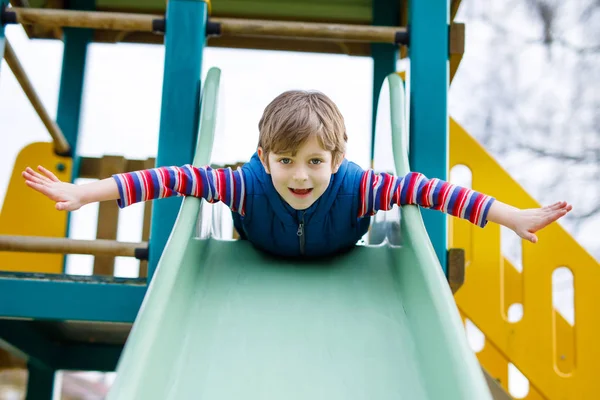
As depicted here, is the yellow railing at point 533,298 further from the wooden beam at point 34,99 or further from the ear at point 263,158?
the wooden beam at point 34,99

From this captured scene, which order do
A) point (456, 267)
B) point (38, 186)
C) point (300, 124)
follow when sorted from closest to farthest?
1. point (38, 186)
2. point (300, 124)
3. point (456, 267)

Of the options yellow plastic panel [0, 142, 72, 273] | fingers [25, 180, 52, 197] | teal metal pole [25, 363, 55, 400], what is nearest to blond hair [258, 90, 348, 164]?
fingers [25, 180, 52, 197]

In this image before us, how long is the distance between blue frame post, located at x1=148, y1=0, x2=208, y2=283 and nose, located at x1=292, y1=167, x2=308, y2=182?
444 mm

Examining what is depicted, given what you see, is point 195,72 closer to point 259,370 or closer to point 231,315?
point 231,315

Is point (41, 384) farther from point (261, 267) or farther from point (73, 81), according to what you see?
point (261, 267)

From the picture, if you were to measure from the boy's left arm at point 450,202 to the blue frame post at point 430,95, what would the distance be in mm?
205

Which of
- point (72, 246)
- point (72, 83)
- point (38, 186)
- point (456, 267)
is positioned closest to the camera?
point (38, 186)

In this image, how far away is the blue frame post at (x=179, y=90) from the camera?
179 centimetres

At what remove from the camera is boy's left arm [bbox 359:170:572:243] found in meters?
1.42

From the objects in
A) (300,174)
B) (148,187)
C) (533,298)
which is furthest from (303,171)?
(533,298)

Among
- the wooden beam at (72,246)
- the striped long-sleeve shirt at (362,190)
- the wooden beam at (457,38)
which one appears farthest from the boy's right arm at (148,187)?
the wooden beam at (457,38)

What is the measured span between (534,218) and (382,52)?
1886 millimetres

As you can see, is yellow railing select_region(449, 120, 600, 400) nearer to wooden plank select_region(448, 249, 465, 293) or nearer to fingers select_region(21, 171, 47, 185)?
wooden plank select_region(448, 249, 465, 293)

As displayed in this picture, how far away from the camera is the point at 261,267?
1.66m
